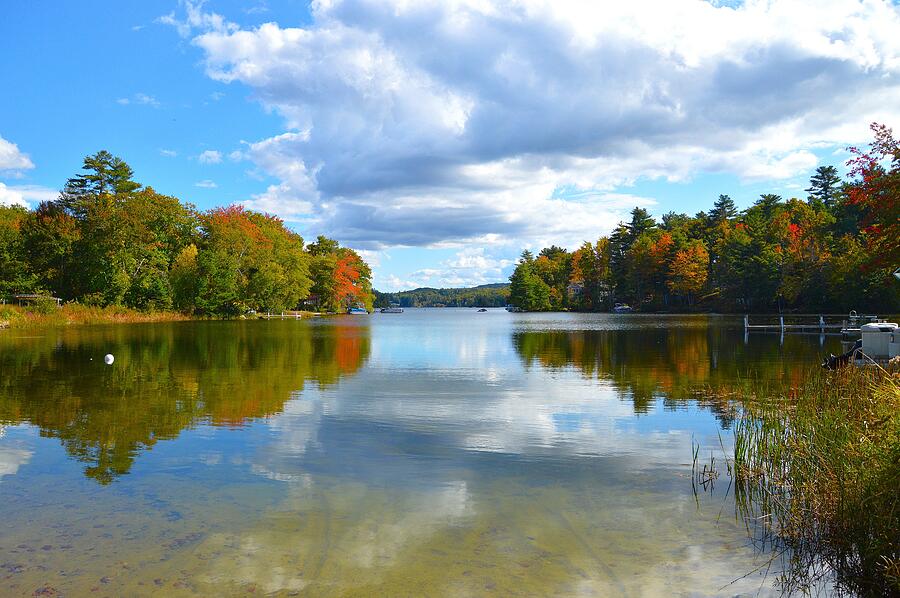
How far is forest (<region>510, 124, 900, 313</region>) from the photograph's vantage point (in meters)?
53.4

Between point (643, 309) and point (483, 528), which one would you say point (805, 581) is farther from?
point (643, 309)

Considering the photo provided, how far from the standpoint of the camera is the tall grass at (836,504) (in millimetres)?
6055

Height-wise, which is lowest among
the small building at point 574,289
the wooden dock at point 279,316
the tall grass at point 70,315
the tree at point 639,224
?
the wooden dock at point 279,316

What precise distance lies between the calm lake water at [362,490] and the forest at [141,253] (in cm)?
4936

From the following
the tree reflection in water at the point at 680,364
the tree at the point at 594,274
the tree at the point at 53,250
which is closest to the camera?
the tree reflection in water at the point at 680,364

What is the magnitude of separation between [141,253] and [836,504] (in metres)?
72.0

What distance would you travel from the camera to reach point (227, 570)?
6.34 metres

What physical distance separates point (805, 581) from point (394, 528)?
4460mm

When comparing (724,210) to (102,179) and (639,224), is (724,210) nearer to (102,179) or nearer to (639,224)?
(639,224)

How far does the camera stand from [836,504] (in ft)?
22.5

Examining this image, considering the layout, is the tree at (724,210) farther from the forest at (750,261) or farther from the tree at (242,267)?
the tree at (242,267)

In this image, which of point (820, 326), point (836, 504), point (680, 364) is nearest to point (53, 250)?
point (680, 364)

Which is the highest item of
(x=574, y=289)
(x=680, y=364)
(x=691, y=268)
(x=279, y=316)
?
(x=691, y=268)

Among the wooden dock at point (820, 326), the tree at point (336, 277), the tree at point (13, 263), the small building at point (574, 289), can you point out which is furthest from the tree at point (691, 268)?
the tree at point (13, 263)
